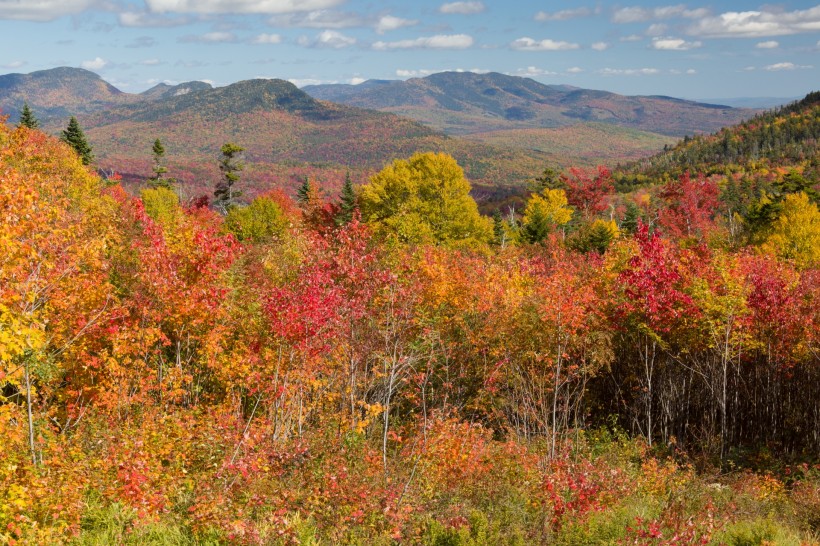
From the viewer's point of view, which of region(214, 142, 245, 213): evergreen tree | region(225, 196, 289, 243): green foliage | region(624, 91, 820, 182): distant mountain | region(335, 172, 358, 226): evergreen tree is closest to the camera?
region(335, 172, 358, 226): evergreen tree

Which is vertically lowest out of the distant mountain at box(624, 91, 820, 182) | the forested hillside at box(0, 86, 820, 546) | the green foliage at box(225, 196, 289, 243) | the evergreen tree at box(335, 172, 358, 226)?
the forested hillside at box(0, 86, 820, 546)

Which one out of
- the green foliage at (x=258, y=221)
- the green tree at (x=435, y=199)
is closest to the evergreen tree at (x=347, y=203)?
the green foliage at (x=258, y=221)

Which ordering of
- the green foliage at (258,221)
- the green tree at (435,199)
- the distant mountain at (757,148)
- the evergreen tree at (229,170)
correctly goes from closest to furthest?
the green tree at (435,199) → the green foliage at (258,221) → the evergreen tree at (229,170) → the distant mountain at (757,148)

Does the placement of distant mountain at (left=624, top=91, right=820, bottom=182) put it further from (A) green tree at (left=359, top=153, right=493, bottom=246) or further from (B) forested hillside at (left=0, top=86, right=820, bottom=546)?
(B) forested hillside at (left=0, top=86, right=820, bottom=546)

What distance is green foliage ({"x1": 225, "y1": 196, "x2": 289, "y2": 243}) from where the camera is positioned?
5519 centimetres

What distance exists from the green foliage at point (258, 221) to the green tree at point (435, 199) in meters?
17.5

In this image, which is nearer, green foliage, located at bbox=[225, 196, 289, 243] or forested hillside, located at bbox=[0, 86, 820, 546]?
forested hillside, located at bbox=[0, 86, 820, 546]

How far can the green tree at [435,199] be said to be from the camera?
3966 centimetres

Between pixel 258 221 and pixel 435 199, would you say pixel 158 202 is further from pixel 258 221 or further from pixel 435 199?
pixel 435 199

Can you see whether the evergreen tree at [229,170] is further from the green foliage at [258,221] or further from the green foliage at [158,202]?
the green foliage at [158,202]

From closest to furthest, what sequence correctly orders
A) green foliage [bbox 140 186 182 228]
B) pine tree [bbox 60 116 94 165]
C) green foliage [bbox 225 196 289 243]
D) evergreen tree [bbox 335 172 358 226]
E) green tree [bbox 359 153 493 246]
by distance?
green tree [bbox 359 153 493 246] → green foliage [bbox 140 186 182 228] → evergreen tree [bbox 335 172 358 226] → green foliage [bbox 225 196 289 243] → pine tree [bbox 60 116 94 165]

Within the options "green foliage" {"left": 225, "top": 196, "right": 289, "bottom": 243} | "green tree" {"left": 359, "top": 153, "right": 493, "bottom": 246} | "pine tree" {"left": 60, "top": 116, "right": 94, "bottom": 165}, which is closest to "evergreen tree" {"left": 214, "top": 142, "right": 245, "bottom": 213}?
"green foliage" {"left": 225, "top": 196, "right": 289, "bottom": 243}

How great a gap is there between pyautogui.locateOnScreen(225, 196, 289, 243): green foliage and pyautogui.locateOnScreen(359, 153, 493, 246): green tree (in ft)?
57.3

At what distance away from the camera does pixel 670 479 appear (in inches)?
699
